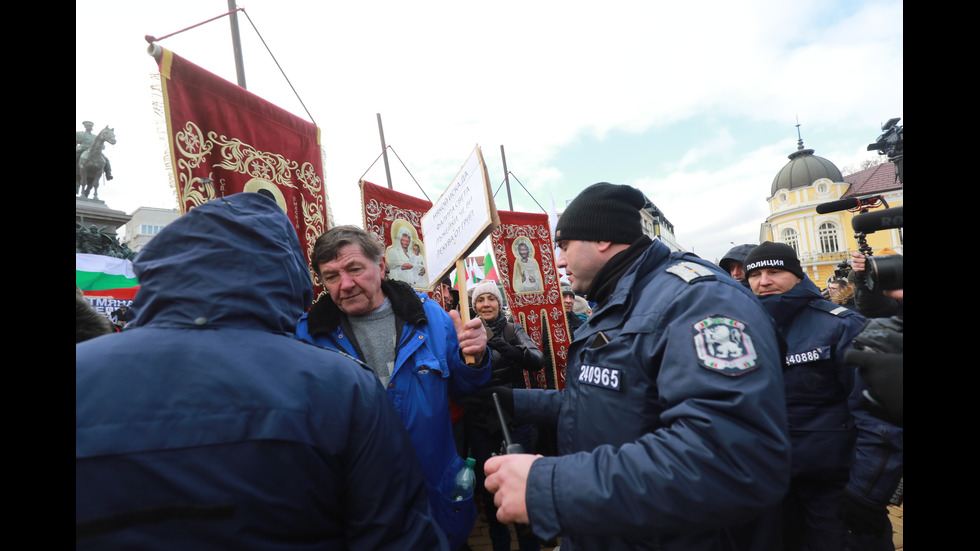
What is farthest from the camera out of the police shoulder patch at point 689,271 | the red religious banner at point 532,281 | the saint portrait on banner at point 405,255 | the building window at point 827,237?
the building window at point 827,237

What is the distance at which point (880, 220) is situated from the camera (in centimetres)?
105

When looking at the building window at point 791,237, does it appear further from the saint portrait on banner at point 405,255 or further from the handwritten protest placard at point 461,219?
the handwritten protest placard at point 461,219

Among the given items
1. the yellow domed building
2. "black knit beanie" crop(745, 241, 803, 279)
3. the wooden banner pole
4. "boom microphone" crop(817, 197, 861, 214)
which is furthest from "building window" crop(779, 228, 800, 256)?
the wooden banner pole

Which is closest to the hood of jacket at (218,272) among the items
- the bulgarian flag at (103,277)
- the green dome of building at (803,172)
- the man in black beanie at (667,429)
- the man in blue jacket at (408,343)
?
the man in black beanie at (667,429)

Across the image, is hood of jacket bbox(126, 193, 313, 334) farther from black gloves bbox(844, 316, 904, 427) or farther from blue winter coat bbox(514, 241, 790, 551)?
black gloves bbox(844, 316, 904, 427)

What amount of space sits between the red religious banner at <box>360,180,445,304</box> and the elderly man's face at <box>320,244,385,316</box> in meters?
1.94

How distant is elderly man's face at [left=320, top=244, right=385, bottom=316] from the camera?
2.22 m

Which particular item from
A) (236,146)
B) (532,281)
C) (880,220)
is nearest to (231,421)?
(880,220)

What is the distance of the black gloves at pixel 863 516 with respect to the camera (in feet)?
6.77

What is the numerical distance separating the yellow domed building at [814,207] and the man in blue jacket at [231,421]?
156ft

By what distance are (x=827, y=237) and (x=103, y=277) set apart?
53.6m

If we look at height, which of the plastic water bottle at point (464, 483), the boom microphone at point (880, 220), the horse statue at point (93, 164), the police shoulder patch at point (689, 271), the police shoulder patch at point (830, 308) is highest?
the horse statue at point (93, 164)

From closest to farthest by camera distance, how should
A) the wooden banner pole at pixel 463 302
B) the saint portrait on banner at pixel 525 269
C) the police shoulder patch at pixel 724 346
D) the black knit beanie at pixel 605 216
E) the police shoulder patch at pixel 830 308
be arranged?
the police shoulder patch at pixel 724 346
the black knit beanie at pixel 605 216
the wooden banner pole at pixel 463 302
the police shoulder patch at pixel 830 308
the saint portrait on banner at pixel 525 269
